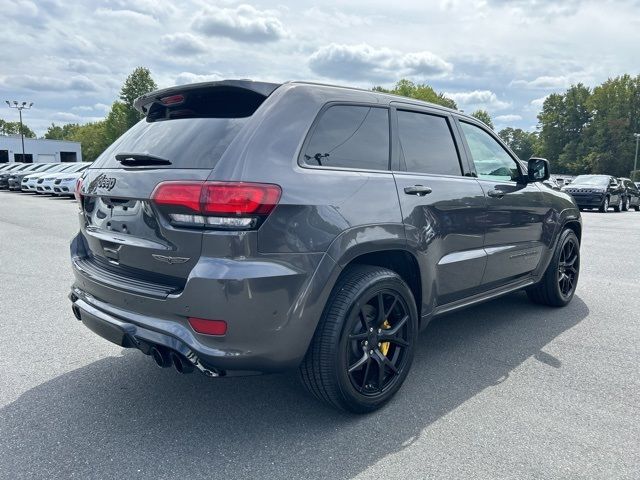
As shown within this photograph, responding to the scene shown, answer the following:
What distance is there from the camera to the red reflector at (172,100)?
2.98 meters

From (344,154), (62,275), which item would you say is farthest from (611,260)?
(62,275)

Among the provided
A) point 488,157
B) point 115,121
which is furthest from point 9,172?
point 115,121

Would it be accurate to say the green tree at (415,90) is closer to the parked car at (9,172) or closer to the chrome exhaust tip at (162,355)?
the parked car at (9,172)

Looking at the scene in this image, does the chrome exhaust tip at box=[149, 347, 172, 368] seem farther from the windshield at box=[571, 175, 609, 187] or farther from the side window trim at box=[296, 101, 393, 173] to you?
the windshield at box=[571, 175, 609, 187]

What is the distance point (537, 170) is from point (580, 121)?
8709cm

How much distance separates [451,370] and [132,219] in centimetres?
234

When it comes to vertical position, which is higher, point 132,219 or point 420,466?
point 132,219

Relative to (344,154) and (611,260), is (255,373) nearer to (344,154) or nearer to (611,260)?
(344,154)

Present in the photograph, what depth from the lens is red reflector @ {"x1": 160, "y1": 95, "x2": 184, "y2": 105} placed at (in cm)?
298

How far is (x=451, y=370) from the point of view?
357cm

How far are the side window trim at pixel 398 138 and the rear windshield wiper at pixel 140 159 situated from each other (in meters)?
1.38

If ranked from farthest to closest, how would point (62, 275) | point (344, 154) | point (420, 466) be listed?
1. point (62, 275)
2. point (344, 154)
3. point (420, 466)

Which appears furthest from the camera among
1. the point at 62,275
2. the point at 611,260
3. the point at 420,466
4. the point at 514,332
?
the point at 611,260

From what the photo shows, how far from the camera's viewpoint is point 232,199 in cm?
236
